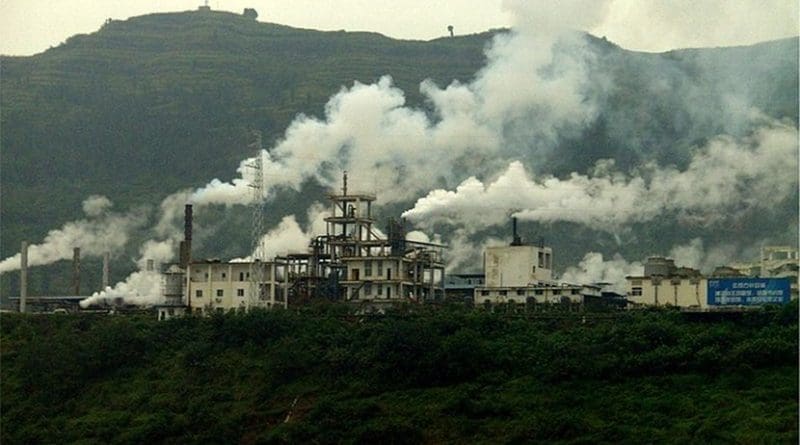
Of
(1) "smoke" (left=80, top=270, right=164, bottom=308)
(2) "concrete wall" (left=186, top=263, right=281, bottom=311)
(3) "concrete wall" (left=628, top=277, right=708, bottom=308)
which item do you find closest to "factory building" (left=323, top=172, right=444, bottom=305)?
(2) "concrete wall" (left=186, top=263, right=281, bottom=311)

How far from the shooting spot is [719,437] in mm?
43594

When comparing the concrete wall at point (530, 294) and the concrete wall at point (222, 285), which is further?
the concrete wall at point (222, 285)

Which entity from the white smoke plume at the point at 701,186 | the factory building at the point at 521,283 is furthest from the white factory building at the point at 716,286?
the white smoke plume at the point at 701,186

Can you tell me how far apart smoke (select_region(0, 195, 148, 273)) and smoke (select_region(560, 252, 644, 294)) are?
1028 inches

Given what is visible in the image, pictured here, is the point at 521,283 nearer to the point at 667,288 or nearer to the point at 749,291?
the point at 667,288

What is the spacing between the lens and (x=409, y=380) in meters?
51.8

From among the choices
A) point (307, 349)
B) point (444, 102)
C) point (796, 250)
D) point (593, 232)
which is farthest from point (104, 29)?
point (307, 349)

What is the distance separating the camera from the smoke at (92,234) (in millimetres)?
94075

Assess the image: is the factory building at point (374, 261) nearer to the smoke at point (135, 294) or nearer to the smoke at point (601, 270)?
the smoke at point (135, 294)

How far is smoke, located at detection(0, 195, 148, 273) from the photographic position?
94.1 m

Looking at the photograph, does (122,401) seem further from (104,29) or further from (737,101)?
(104,29)

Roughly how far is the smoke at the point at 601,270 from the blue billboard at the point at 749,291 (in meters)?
22.1

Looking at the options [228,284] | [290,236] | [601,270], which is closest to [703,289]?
[228,284]

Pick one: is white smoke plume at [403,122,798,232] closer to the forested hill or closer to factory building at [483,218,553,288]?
the forested hill
